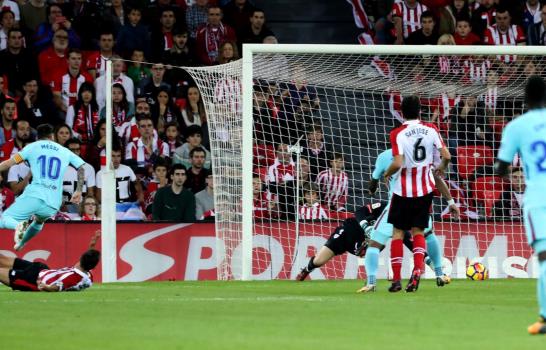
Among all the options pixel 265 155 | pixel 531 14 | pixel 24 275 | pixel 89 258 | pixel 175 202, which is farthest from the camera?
pixel 531 14

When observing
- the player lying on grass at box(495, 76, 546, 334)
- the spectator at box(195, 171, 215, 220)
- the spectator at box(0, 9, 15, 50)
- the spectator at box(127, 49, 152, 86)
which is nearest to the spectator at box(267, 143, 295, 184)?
the spectator at box(195, 171, 215, 220)

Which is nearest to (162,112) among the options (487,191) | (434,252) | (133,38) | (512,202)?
(133,38)

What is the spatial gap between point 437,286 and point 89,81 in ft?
27.6

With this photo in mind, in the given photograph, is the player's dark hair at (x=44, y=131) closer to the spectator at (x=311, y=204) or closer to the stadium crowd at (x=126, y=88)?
the stadium crowd at (x=126, y=88)

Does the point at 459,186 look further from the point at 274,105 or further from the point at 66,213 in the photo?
the point at 66,213

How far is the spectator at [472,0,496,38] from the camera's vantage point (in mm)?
23641

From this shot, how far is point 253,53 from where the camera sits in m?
18.4

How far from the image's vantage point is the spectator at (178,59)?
2223 cm

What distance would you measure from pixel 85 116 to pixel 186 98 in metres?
1.81

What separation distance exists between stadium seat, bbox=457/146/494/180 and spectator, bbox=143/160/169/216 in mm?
4567

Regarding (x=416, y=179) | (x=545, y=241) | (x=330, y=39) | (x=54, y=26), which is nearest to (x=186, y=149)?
(x=54, y=26)

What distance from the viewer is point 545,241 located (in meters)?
8.82

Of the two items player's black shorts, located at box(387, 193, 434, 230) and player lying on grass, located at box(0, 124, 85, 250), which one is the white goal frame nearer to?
player lying on grass, located at box(0, 124, 85, 250)

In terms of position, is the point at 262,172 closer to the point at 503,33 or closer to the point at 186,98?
the point at 186,98
